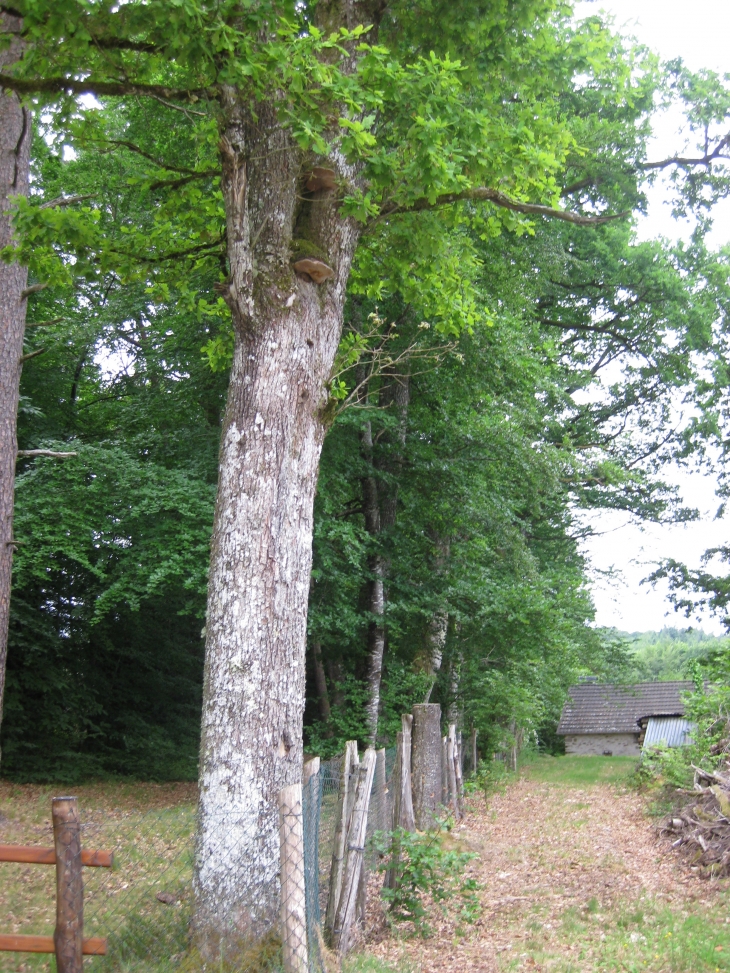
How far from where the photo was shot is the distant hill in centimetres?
2220

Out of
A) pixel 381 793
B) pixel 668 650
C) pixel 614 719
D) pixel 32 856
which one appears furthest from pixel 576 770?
pixel 668 650

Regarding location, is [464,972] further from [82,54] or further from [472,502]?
[472,502]

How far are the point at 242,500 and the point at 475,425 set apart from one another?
343 inches

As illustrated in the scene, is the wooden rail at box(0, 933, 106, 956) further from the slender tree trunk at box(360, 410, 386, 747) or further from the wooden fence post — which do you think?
the slender tree trunk at box(360, 410, 386, 747)

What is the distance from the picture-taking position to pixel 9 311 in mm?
9125

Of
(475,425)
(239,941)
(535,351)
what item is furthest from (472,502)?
(239,941)

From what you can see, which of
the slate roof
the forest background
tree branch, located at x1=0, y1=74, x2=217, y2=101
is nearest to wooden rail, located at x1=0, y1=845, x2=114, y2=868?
tree branch, located at x1=0, y1=74, x2=217, y2=101

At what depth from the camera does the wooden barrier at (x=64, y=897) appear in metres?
4.43

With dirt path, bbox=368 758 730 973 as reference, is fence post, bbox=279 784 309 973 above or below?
above

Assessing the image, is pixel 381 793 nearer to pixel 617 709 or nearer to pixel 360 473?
pixel 360 473

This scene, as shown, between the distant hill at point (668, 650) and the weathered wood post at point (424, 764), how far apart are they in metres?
9.19

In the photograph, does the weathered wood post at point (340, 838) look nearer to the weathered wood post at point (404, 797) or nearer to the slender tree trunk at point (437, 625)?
the weathered wood post at point (404, 797)

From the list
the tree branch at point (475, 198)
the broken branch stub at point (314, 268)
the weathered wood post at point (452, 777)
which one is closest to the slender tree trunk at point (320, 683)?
the weathered wood post at point (452, 777)

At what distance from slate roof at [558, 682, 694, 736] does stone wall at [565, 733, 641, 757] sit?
27cm
